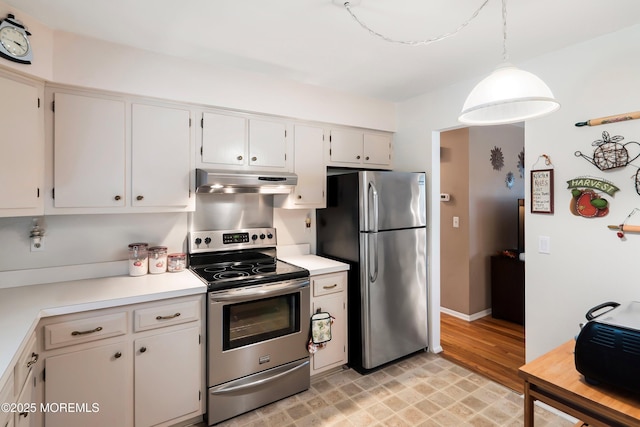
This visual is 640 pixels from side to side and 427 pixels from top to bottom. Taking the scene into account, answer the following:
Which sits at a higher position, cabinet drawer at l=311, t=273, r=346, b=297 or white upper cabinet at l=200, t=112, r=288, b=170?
white upper cabinet at l=200, t=112, r=288, b=170

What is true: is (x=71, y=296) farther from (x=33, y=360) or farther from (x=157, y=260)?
(x=157, y=260)

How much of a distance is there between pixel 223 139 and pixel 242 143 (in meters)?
0.15

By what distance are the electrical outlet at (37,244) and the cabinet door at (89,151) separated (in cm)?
32

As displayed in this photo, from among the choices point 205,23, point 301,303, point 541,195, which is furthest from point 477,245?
point 205,23

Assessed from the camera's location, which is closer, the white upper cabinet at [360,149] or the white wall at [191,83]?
the white wall at [191,83]

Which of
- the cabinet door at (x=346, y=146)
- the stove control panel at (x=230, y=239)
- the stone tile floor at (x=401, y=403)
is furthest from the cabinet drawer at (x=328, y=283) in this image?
the cabinet door at (x=346, y=146)

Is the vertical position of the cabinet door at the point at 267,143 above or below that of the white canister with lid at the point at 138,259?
above

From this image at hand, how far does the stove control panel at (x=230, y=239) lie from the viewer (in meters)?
2.63

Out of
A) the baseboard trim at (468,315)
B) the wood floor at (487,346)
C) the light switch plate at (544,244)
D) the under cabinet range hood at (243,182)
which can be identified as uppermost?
the under cabinet range hood at (243,182)

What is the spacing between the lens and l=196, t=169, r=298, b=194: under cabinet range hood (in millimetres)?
2332

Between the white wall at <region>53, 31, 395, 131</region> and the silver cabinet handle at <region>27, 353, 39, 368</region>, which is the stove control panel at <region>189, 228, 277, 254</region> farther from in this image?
the silver cabinet handle at <region>27, 353, 39, 368</region>

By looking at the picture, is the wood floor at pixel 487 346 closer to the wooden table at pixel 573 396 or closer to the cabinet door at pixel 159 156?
the wooden table at pixel 573 396

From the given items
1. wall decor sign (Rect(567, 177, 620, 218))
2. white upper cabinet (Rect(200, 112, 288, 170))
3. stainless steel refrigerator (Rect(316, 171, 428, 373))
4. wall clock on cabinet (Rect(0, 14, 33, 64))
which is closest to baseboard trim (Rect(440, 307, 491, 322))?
stainless steel refrigerator (Rect(316, 171, 428, 373))

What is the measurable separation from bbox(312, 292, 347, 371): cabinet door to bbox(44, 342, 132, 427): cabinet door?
1312mm
